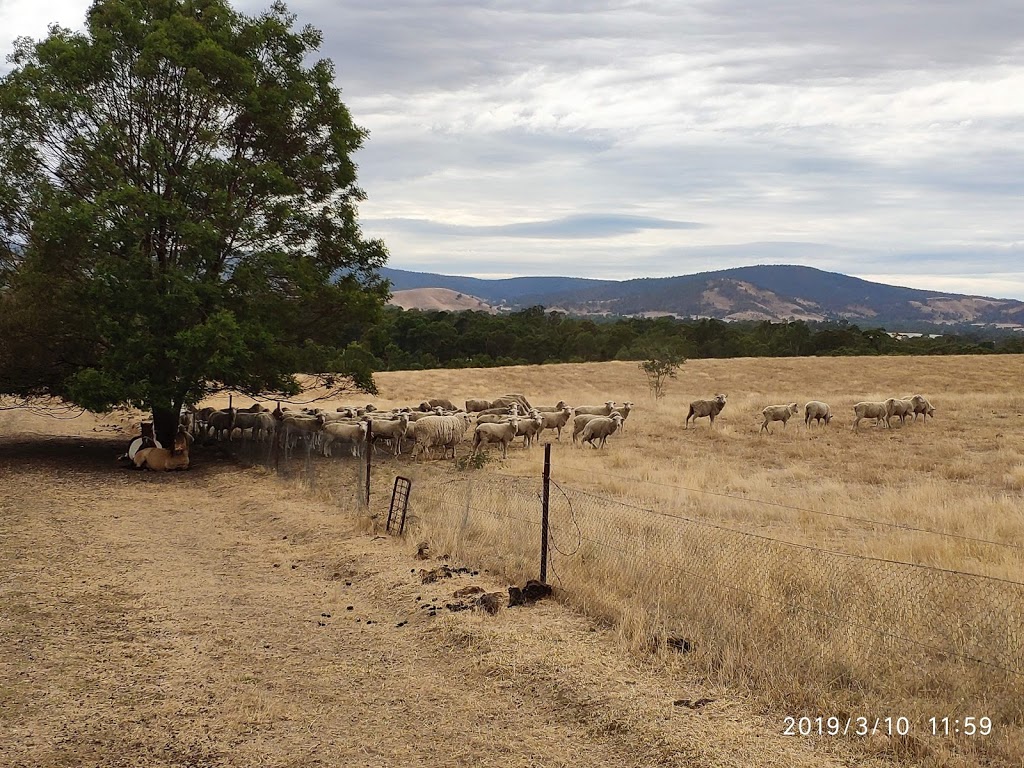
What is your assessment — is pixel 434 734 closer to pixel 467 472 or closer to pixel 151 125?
pixel 467 472

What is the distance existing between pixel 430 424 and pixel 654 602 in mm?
13911

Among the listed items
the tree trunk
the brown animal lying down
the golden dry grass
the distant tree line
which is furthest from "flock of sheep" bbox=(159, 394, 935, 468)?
the distant tree line

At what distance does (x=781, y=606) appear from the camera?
7.88m

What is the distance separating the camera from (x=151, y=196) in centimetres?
1683

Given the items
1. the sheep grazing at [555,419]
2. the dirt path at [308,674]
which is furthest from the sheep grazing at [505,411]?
the dirt path at [308,674]

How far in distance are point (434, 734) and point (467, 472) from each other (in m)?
12.1

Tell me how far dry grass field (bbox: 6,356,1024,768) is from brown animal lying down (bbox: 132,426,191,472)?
54cm

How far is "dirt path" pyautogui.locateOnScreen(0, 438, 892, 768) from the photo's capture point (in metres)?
5.53

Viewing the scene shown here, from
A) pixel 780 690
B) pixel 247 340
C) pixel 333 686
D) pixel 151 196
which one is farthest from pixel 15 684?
pixel 151 196

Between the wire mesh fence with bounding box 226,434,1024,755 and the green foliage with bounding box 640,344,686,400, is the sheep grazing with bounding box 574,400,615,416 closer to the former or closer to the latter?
the green foliage with bounding box 640,344,686,400

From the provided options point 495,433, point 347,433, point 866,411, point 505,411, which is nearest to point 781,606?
point 495,433

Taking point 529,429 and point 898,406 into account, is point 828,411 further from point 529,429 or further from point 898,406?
point 529,429

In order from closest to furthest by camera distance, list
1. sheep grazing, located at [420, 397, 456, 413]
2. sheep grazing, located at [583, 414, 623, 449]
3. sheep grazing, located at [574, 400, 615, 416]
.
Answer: sheep grazing, located at [583, 414, 623, 449] < sheep grazing, located at [420, 397, 456, 413] < sheep grazing, located at [574, 400, 615, 416]

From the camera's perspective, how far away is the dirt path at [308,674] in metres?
5.53
